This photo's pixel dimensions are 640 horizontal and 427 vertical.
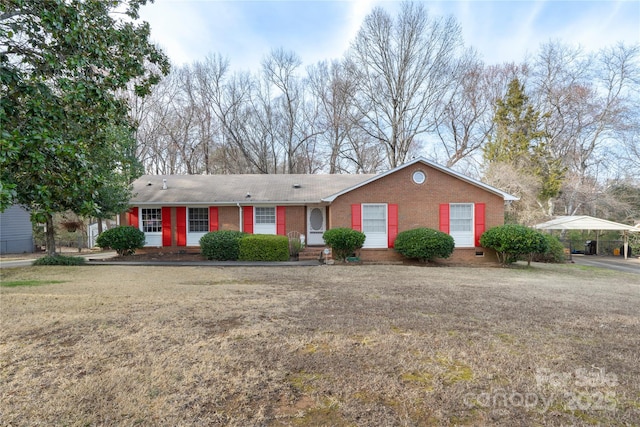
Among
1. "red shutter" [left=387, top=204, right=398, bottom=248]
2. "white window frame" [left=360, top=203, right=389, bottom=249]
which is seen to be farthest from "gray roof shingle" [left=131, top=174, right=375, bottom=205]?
"red shutter" [left=387, top=204, right=398, bottom=248]

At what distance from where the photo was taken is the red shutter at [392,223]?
14.0 metres

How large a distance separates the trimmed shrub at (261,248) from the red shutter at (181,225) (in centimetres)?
431

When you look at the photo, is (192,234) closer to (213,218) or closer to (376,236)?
(213,218)

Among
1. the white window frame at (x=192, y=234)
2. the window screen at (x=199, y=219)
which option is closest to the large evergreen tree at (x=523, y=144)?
the window screen at (x=199, y=219)

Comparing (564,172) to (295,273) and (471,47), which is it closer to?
(471,47)

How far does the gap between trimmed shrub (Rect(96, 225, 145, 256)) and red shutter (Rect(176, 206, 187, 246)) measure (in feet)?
5.56

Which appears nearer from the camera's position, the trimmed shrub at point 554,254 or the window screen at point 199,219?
the trimmed shrub at point 554,254

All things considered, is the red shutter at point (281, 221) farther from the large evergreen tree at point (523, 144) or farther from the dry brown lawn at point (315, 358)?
the large evergreen tree at point (523, 144)

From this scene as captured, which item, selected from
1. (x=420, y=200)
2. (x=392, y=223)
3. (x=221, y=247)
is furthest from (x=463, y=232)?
(x=221, y=247)

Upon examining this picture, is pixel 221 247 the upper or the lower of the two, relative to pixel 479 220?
lower

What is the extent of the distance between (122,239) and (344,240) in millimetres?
9718

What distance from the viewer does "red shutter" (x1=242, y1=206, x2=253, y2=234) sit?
1593 cm

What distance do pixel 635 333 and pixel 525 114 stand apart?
24.2 metres

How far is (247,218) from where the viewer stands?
16.0 metres
